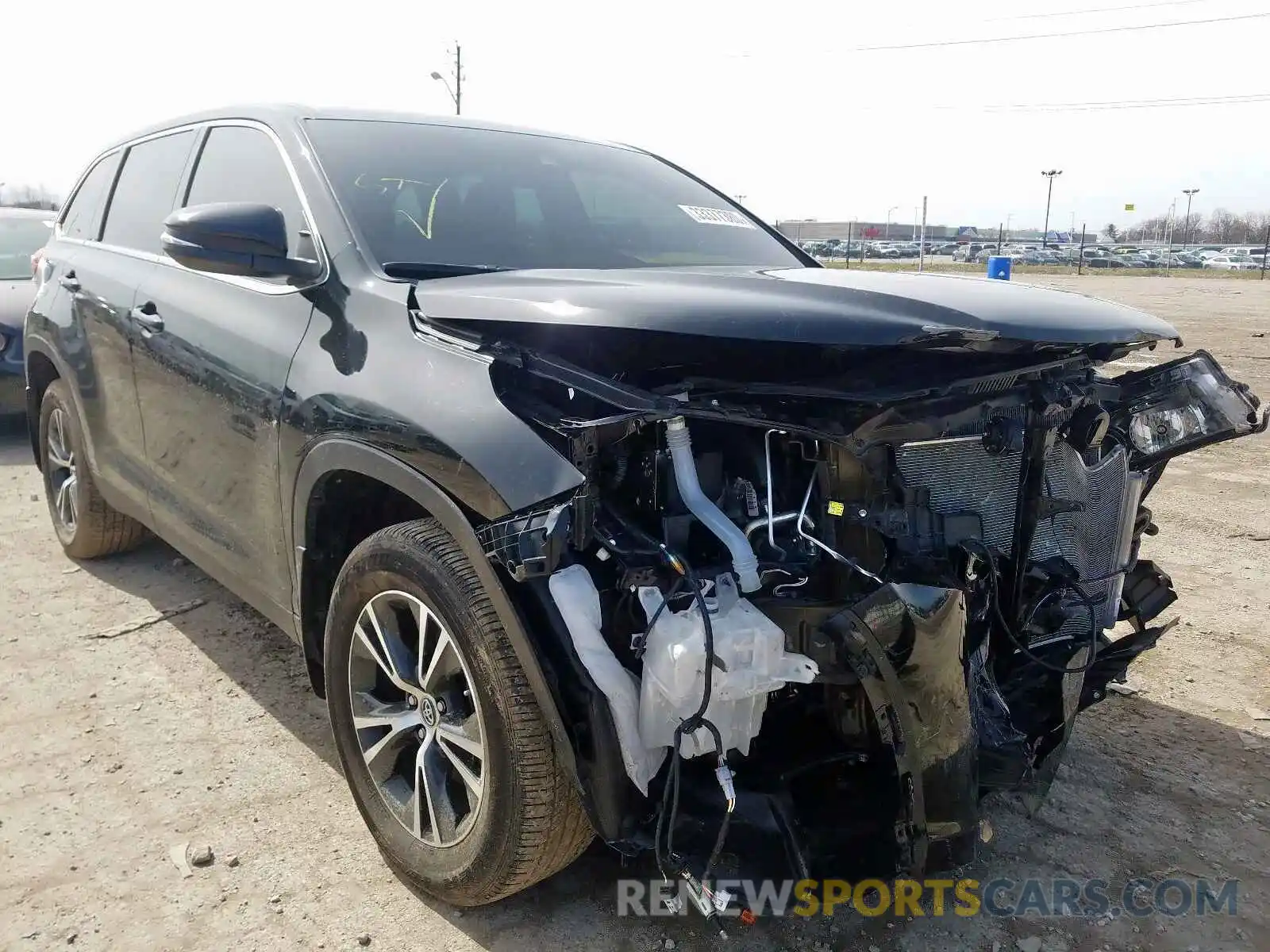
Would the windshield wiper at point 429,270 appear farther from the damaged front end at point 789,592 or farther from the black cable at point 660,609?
the black cable at point 660,609

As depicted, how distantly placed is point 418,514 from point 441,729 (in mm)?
535

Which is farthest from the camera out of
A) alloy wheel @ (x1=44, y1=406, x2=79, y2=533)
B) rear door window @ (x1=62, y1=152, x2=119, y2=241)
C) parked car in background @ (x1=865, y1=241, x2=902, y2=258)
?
parked car in background @ (x1=865, y1=241, x2=902, y2=258)

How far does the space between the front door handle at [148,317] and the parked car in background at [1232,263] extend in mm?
47421

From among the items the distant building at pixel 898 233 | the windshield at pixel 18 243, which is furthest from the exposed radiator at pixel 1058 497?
the distant building at pixel 898 233

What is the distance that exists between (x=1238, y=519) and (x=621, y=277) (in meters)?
4.55

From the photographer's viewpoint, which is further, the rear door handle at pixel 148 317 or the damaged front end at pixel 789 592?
the rear door handle at pixel 148 317

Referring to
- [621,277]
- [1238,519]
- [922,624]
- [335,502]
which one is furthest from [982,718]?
[1238,519]

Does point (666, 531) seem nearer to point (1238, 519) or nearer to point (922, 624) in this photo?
point (922, 624)

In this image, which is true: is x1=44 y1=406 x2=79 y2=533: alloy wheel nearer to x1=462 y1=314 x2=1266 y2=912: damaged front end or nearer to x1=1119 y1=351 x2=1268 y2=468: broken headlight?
x1=462 y1=314 x2=1266 y2=912: damaged front end

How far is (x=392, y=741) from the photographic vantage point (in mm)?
2461

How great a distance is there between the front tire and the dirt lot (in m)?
0.20

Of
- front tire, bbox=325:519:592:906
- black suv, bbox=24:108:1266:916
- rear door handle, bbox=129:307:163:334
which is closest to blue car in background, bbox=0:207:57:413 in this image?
rear door handle, bbox=129:307:163:334

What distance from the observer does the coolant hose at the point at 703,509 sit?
1939 millimetres

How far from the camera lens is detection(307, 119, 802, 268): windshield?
2.79 m
